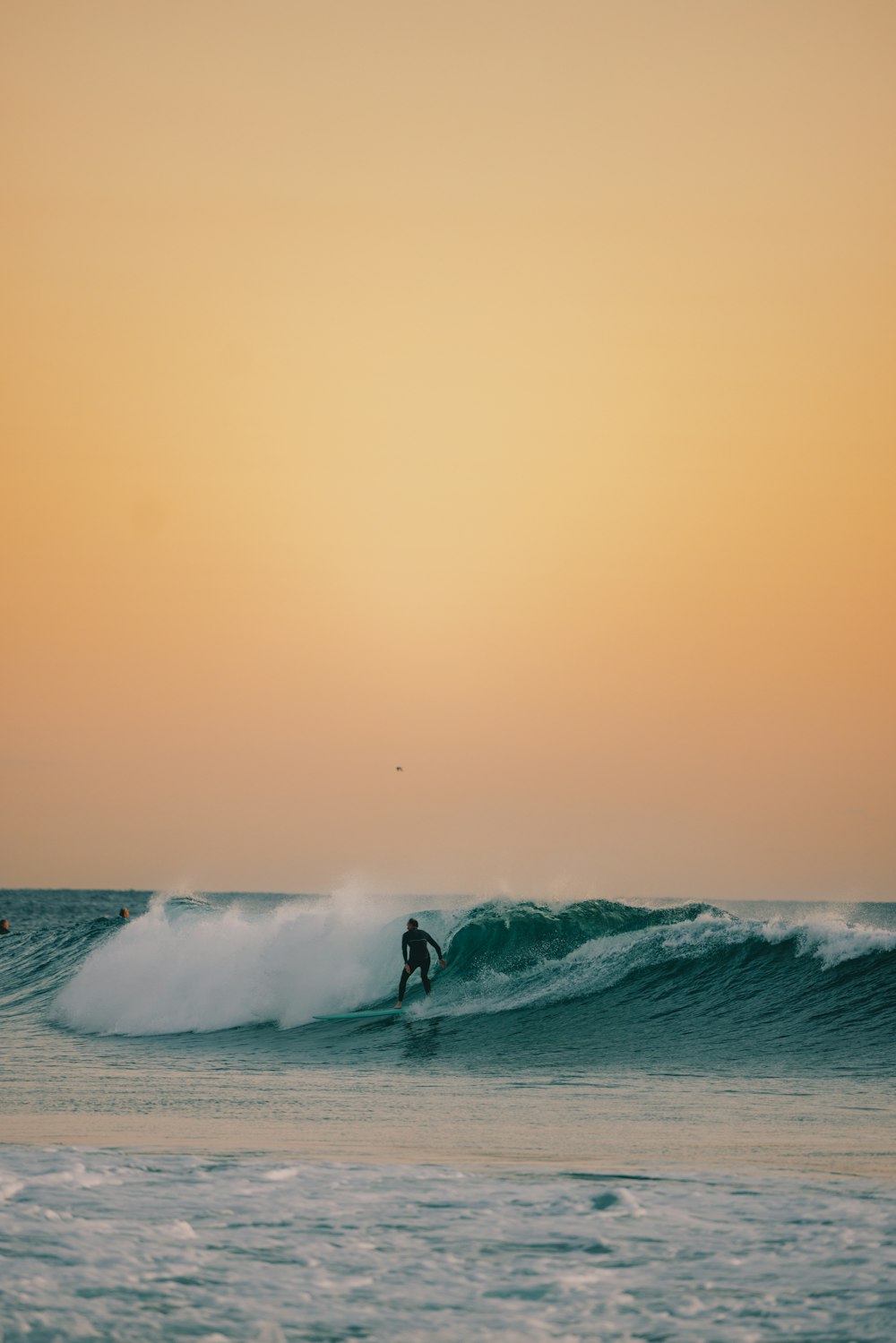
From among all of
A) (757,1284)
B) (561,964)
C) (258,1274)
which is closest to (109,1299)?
(258,1274)

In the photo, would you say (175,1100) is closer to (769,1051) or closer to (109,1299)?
(109,1299)

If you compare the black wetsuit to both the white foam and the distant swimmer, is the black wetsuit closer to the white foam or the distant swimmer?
the distant swimmer

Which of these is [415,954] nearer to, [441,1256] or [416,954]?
[416,954]

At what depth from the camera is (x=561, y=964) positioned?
21891 mm

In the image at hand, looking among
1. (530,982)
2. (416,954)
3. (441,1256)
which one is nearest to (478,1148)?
(441,1256)

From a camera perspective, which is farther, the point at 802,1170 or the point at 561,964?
the point at 561,964

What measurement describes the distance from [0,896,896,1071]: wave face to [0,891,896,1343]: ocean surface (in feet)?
0.26

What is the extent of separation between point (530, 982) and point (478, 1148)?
11299mm

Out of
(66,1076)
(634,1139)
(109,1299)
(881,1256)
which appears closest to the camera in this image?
(109,1299)

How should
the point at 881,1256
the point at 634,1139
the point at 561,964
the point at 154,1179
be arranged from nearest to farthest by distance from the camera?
the point at 881,1256
the point at 154,1179
the point at 634,1139
the point at 561,964

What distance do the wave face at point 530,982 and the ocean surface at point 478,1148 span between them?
8 centimetres

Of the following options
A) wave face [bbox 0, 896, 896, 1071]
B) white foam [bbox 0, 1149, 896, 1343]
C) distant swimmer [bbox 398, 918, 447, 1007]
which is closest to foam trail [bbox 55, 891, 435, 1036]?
wave face [bbox 0, 896, 896, 1071]

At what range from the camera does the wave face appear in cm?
1675

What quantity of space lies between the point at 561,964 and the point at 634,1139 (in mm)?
11675
